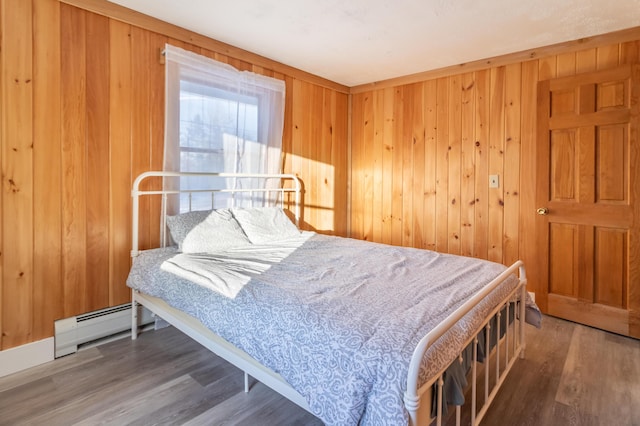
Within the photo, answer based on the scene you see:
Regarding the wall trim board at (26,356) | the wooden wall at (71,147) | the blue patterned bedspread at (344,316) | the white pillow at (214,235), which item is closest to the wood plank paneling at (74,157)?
the wooden wall at (71,147)

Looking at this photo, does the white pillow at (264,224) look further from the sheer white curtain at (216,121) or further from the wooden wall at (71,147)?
the wooden wall at (71,147)

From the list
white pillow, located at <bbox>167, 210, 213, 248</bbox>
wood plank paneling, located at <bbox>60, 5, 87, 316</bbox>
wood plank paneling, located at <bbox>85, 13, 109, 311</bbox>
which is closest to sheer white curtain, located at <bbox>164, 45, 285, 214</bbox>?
white pillow, located at <bbox>167, 210, 213, 248</bbox>

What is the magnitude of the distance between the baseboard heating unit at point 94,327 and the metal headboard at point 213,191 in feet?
1.49

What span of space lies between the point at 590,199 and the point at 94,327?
3.75 metres

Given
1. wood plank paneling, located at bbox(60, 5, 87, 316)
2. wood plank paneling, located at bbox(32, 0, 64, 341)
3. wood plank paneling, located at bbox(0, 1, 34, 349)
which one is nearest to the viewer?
wood plank paneling, located at bbox(0, 1, 34, 349)

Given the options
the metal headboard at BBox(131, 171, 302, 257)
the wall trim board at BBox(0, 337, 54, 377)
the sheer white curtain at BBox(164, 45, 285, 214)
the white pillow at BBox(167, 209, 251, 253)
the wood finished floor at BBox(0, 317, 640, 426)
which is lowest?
the wood finished floor at BBox(0, 317, 640, 426)

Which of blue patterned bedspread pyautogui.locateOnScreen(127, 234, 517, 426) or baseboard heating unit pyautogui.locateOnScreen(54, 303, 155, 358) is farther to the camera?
baseboard heating unit pyautogui.locateOnScreen(54, 303, 155, 358)

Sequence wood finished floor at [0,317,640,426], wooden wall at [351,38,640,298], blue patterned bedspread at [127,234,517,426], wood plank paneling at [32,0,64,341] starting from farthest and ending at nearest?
wooden wall at [351,38,640,298], wood plank paneling at [32,0,64,341], wood finished floor at [0,317,640,426], blue patterned bedspread at [127,234,517,426]

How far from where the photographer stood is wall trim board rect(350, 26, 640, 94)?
2691 millimetres

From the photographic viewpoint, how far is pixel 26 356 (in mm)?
2154

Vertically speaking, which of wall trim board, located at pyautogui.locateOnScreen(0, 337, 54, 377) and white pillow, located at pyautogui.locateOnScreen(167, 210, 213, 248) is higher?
white pillow, located at pyautogui.locateOnScreen(167, 210, 213, 248)

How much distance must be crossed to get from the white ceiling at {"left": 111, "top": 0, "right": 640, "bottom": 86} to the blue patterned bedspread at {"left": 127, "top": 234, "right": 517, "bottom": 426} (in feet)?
5.49

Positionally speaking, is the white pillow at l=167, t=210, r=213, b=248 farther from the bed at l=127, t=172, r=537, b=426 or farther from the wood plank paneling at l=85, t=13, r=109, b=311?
the wood plank paneling at l=85, t=13, r=109, b=311

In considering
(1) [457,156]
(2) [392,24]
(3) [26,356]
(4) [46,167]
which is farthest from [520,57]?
(3) [26,356]
